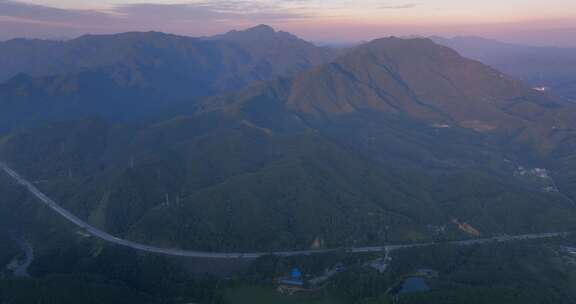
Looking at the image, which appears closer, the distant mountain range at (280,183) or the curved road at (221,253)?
the curved road at (221,253)

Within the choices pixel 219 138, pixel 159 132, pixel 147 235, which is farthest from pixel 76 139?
pixel 147 235

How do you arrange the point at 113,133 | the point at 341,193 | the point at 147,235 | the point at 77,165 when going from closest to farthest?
the point at 147,235
the point at 341,193
the point at 77,165
the point at 113,133

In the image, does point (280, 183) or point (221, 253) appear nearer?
point (221, 253)

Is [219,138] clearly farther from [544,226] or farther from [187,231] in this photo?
[544,226]

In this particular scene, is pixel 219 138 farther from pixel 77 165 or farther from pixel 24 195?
pixel 24 195

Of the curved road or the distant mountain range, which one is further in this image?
the distant mountain range

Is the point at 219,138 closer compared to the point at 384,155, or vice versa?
the point at 219,138

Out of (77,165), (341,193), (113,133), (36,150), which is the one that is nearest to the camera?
(341,193)

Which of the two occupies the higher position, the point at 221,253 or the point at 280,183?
the point at 280,183

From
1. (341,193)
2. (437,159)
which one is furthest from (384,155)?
(341,193)
